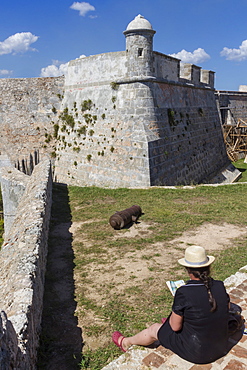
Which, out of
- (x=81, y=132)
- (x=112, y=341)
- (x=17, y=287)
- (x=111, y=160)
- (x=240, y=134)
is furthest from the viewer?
(x=240, y=134)

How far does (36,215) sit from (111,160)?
6.79 meters

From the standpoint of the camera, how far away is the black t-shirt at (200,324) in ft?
9.97

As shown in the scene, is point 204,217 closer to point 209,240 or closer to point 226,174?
point 209,240

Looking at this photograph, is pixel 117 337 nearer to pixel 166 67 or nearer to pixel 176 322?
pixel 176 322

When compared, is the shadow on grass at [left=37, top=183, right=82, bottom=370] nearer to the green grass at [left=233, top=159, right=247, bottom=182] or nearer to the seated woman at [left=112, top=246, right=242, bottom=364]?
the seated woman at [left=112, top=246, right=242, bottom=364]

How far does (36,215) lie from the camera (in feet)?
21.3

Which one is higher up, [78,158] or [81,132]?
[81,132]

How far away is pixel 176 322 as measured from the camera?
3152 millimetres

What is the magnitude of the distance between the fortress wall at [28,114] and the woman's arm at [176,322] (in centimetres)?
1372

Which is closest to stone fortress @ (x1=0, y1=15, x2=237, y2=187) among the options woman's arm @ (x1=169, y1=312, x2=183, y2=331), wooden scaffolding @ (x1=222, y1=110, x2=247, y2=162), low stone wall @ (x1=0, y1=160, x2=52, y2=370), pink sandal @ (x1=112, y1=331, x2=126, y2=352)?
low stone wall @ (x1=0, y1=160, x2=52, y2=370)

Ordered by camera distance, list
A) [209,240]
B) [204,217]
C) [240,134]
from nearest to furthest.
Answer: [209,240], [204,217], [240,134]

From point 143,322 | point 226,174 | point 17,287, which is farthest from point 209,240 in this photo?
point 226,174

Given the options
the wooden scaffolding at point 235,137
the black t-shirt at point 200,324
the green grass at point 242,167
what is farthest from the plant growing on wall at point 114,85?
the wooden scaffolding at point 235,137

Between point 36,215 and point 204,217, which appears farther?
point 204,217
